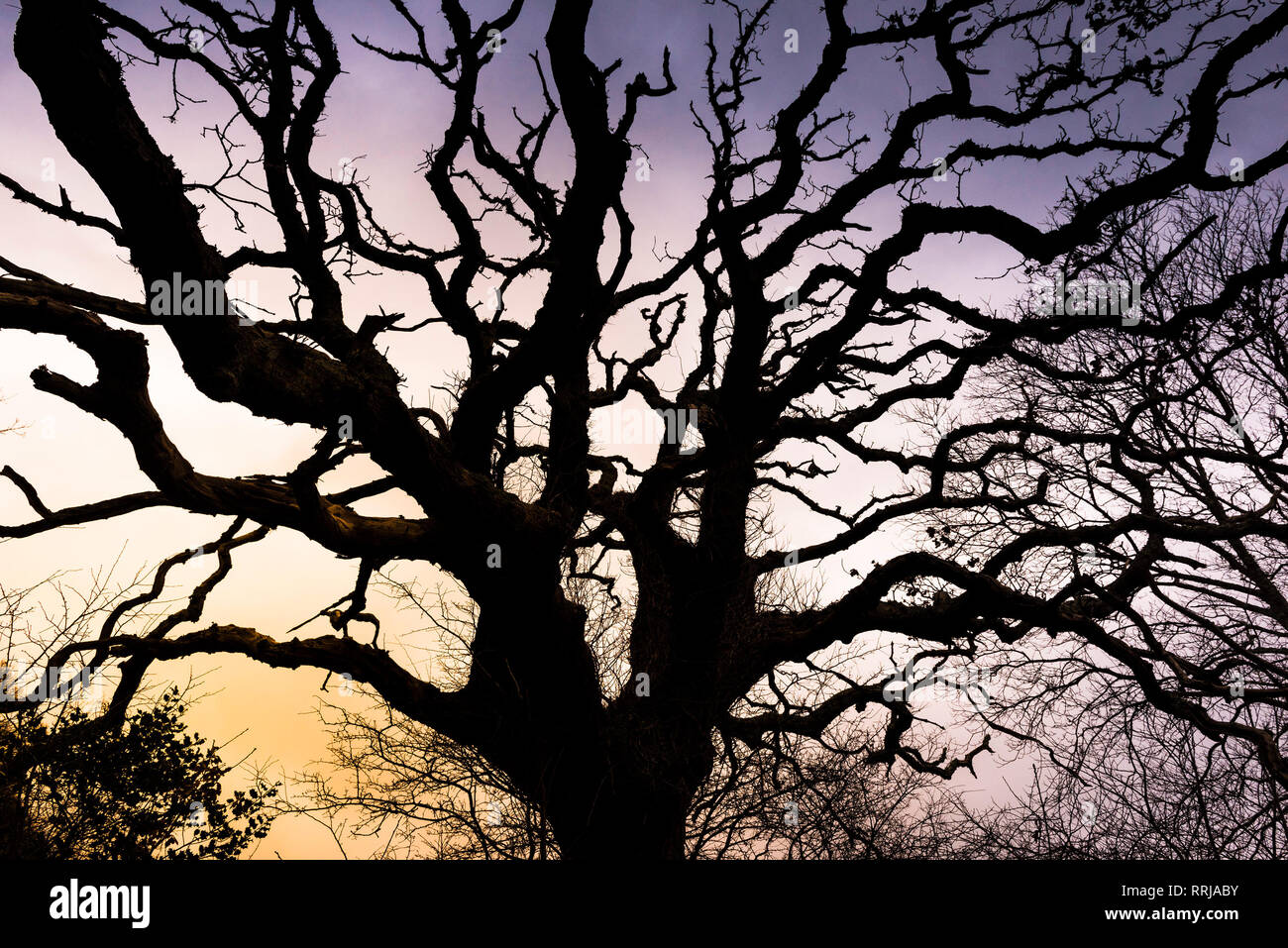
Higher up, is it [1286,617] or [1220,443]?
[1220,443]

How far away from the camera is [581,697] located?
6836 mm

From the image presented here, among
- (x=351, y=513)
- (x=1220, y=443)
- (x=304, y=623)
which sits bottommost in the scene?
(x=304, y=623)

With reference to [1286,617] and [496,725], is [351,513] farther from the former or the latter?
[1286,617]

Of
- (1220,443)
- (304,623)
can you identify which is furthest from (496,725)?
(1220,443)
